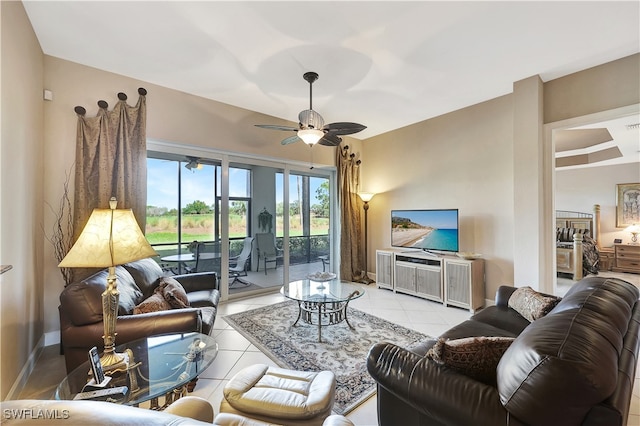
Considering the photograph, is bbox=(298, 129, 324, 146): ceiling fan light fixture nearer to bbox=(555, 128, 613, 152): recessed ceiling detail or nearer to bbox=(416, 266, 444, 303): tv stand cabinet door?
bbox=(416, 266, 444, 303): tv stand cabinet door

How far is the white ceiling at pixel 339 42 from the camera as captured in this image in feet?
7.11

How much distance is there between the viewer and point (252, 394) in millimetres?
1407

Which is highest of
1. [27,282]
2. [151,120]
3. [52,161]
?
[151,120]

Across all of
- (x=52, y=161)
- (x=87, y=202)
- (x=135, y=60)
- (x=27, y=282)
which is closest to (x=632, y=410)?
(x=27, y=282)

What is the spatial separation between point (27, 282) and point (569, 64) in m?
5.76

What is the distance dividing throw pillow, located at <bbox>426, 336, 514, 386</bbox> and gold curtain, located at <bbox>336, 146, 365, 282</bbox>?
158 inches

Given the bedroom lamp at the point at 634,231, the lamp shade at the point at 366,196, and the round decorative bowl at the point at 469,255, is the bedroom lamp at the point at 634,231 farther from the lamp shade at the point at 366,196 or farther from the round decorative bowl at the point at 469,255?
the lamp shade at the point at 366,196

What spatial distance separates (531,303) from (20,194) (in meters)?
4.11

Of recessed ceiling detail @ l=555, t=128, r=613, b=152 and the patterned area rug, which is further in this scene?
recessed ceiling detail @ l=555, t=128, r=613, b=152

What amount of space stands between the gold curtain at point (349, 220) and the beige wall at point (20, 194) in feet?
13.5

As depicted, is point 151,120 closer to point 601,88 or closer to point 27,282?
point 27,282

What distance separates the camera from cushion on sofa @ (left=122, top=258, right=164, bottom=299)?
256 centimetres

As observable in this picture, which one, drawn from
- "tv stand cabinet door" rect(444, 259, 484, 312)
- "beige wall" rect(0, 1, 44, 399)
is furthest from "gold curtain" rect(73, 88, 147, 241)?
"tv stand cabinet door" rect(444, 259, 484, 312)

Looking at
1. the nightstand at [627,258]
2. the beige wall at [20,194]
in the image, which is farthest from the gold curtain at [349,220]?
the nightstand at [627,258]
